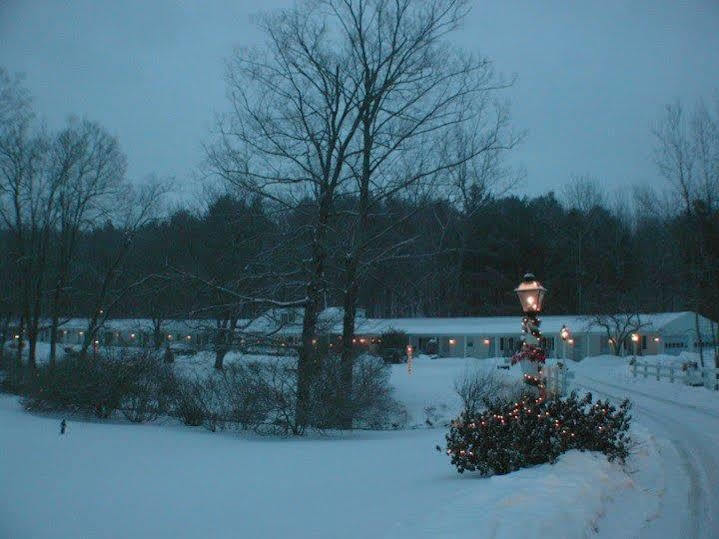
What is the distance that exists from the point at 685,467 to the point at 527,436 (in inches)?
116

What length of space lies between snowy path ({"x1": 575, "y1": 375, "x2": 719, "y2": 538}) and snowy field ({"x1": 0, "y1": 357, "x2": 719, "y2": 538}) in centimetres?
4

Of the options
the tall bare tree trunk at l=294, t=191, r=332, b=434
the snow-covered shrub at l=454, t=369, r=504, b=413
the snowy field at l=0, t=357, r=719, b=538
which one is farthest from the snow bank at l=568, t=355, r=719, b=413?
the tall bare tree trunk at l=294, t=191, r=332, b=434

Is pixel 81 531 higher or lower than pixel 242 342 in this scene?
lower

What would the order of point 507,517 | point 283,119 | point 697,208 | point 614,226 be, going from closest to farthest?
1. point 507,517
2. point 283,119
3. point 697,208
4. point 614,226

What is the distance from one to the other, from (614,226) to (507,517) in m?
58.1

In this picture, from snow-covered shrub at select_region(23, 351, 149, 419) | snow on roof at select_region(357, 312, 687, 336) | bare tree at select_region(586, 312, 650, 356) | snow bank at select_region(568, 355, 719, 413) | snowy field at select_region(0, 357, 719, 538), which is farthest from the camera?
snow on roof at select_region(357, 312, 687, 336)

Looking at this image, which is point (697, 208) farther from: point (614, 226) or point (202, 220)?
Result: point (614, 226)

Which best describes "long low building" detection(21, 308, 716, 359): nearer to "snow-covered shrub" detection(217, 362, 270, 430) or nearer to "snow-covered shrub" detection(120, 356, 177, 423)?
"snow-covered shrub" detection(120, 356, 177, 423)

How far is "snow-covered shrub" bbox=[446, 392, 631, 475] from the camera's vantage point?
349 inches

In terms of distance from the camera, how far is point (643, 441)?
11617mm

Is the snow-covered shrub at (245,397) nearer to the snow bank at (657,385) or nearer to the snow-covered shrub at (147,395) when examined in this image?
the snow-covered shrub at (147,395)

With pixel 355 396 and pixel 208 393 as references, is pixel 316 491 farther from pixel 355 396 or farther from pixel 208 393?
pixel 208 393

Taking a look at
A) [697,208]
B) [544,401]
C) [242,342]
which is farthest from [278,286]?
[697,208]

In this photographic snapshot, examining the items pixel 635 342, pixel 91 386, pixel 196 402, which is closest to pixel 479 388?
pixel 196 402
